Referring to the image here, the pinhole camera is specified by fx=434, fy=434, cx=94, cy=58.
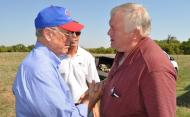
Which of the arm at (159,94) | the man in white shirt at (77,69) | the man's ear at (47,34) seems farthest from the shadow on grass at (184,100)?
the man's ear at (47,34)

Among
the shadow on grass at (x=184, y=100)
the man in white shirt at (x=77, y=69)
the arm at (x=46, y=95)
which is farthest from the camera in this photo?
the shadow on grass at (x=184, y=100)

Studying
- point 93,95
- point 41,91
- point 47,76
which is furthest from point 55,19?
point 93,95

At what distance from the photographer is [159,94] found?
136 inches

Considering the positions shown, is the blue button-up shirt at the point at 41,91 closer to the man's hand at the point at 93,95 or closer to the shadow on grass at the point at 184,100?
the man's hand at the point at 93,95

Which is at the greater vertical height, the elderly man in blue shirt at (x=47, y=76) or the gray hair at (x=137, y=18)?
the gray hair at (x=137, y=18)

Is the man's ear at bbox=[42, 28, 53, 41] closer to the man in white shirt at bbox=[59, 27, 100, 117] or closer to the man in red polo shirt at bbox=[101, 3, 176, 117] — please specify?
the man in red polo shirt at bbox=[101, 3, 176, 117]

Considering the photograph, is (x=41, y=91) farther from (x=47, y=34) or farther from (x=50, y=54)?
(x=47, y=34)

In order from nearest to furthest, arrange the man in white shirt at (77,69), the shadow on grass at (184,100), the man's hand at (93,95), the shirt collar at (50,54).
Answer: the shirt collar at (50,54)
the man's hand at (93,95)
the man in white shirt at (77,69)
the shadow on grass at (184,100)

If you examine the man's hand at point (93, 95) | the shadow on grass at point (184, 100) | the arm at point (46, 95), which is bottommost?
the shadow on grass at point (184, 100)

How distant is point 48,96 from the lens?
11.2 feet

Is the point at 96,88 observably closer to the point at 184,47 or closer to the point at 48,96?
the point at 48,96

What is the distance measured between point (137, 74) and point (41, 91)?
0.81 metres

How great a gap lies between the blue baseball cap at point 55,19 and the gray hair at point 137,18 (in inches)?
18.6

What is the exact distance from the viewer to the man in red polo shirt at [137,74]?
3.47 meters
